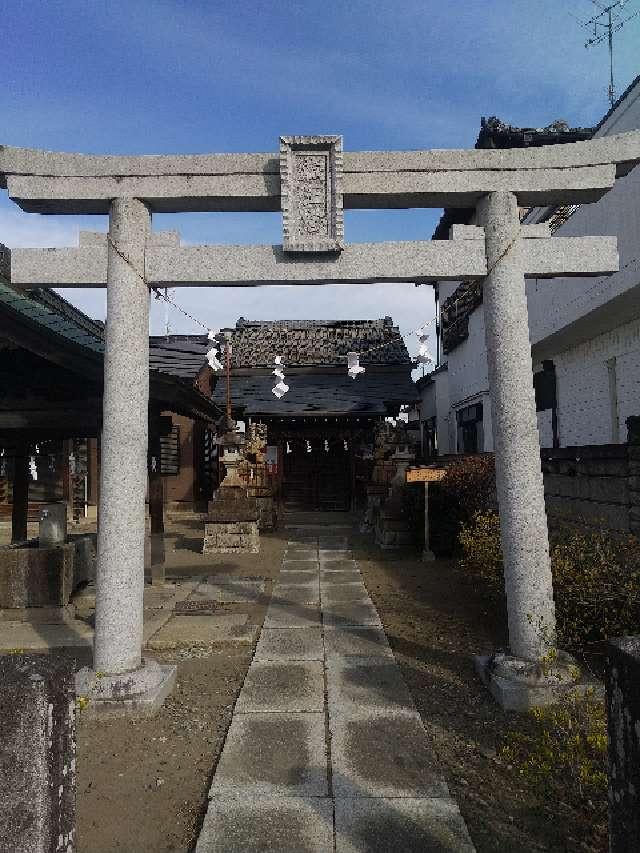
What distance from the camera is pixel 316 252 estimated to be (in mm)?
4621

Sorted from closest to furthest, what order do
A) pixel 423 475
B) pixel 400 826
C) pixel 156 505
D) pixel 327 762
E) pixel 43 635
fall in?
pixel 400 826 < pixel 327 762 < pixel 43 635 < pixel 156 505 < pixel 423 475

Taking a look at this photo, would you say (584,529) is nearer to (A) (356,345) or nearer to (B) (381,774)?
(B) (381,774)

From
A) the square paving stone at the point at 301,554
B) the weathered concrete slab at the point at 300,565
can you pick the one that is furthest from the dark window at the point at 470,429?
the weathered concrete slab at the point at 300,565

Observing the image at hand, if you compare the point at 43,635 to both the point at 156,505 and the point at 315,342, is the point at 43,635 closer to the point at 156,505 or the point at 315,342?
the point at 156,505

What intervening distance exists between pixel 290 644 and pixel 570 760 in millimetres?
3298

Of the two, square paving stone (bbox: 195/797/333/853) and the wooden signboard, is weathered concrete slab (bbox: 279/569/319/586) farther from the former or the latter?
square paving stone (bbox: 195/797/333/853)

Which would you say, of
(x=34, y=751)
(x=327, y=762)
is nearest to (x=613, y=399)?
(x=327, y=762)

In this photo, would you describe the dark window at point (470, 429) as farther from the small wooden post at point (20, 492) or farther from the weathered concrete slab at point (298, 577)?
the small wooden post at point (20, 492)

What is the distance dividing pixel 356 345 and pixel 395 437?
30.5 feet

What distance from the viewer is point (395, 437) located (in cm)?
1379

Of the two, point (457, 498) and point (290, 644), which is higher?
point (457, 498)

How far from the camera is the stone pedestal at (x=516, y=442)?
440 centimetres

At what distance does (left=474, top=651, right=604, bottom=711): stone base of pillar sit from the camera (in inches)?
159

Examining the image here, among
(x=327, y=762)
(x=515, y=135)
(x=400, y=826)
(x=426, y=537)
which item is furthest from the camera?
(x=515, y=135)
